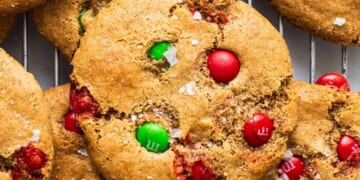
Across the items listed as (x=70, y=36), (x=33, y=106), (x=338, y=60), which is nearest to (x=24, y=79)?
(x=33, y=106)

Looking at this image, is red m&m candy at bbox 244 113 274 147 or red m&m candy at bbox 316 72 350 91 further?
red m&m candy at bbox 316 72 350 91

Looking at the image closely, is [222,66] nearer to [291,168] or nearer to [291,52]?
[291,168]

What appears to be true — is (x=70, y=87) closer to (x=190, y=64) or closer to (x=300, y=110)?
(x=190, y=64)

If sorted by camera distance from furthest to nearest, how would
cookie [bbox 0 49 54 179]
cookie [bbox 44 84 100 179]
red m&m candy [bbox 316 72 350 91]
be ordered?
red m&m candy [bbox 316 72 350 91], cookie [bbox 44 84 100 179], cookie [bbox 0 49 54 179]

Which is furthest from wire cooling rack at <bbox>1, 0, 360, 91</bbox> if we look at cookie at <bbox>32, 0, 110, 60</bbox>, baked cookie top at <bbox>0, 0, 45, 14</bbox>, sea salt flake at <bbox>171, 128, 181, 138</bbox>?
sea salt flake at <bbox>171, 128, 181, 138</bbox>

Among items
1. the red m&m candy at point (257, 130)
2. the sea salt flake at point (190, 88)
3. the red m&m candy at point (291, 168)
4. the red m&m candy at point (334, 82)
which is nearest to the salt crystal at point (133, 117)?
the sea salt flake at point (190, 88)

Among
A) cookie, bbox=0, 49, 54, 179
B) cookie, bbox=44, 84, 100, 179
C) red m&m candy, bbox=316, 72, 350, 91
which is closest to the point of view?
cookie, bbox=0, 49, 54, 179

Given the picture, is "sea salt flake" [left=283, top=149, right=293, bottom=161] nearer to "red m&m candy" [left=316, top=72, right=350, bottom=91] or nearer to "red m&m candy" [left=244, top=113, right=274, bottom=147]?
"red m&m candy" [left=244, top=113, right=274, bottom=147]
